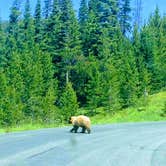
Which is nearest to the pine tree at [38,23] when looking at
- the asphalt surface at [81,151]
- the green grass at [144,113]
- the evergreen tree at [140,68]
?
the evergreen tree at [140,68]

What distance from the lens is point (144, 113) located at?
54.7m

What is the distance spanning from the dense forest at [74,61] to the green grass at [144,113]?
172 centimetres

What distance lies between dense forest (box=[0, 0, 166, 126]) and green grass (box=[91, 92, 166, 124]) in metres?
1.72

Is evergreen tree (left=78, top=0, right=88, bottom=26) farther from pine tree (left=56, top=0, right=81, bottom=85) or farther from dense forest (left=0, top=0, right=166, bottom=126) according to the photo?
pine tree (left=56, top=0, right=81, bottom=85)

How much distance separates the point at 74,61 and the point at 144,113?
2299 cm

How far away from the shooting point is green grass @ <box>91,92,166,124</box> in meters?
50.3

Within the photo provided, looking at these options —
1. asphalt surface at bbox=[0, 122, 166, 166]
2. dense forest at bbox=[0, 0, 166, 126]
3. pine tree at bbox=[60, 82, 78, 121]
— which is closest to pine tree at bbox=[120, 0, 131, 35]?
dense forest at bbox=[0, 0, 166, 126]

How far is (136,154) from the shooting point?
16891 mm

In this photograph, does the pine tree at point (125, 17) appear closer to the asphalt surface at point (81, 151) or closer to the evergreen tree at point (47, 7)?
the evergreen tree at point (47, 7)

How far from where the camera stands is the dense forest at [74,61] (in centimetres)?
5803

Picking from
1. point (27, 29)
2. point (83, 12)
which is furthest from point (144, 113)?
point (83, 12)

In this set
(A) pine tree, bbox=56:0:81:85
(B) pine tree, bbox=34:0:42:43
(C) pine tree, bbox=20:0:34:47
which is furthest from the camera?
(B) pine tree, bbox=34:0:42:43

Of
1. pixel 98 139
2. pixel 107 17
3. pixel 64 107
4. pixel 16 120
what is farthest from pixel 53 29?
pixel 98 139

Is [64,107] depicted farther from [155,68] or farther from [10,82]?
[155,68]
